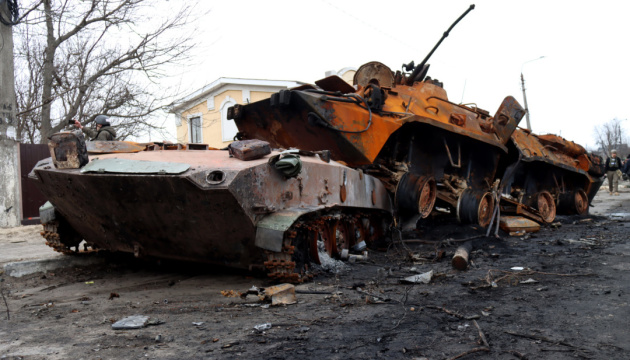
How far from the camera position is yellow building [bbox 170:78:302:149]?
21062mm

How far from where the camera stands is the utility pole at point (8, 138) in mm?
11031

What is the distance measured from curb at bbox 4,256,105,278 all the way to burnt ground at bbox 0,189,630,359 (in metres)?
0.20

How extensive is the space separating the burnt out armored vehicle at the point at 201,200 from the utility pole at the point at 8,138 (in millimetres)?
6259

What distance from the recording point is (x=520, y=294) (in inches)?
180

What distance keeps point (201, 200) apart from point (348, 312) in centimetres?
160

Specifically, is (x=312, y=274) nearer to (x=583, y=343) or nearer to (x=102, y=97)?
(x=583, y=343)

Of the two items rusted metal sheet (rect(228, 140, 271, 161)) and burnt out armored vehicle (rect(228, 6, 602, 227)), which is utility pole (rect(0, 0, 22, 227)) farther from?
rusted metal sheet (rect(228, 140, 271, 161))

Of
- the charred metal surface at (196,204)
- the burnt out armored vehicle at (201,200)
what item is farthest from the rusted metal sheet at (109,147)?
the charred metal surface at (196,204)

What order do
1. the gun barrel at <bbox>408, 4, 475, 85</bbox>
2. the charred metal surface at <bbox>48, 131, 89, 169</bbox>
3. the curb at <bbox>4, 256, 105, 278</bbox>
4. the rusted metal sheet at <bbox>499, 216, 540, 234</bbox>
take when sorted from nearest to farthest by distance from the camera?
the charred metal surface at <bbox>48, 131, 89, 169</bbox>, the curb at <bbox>4, 256, 105, 278</bbox>, the gun barrel at <bbox>408, 4, 475, 85</bbox>, the rusted metal sheet at <bbox>499, 216, 540, 234</bbox>

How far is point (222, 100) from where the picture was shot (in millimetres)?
21984

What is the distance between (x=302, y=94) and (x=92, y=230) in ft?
9.84

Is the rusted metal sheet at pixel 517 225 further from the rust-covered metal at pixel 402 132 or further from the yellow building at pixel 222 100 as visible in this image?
the yellow building at pixel 222 100

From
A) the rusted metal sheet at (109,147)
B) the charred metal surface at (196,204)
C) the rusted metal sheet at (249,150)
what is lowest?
the charred metal surface at (196,204)

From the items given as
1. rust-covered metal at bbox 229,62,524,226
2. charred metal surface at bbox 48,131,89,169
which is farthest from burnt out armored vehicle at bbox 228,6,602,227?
charred metal surface at bbox 48,131,89,169
